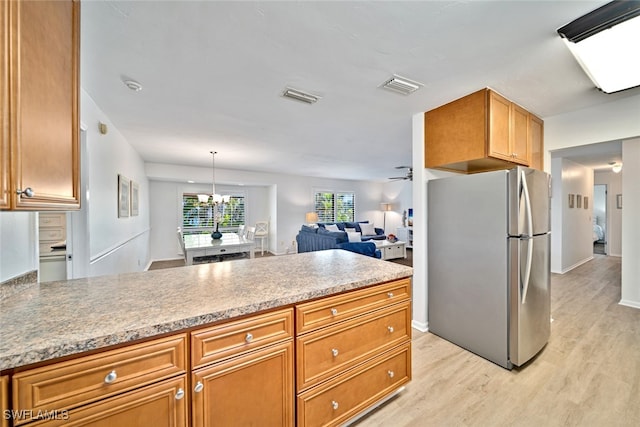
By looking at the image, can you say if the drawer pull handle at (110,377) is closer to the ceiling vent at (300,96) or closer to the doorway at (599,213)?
the ceiling vent at (300,96)

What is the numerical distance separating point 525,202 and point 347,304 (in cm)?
175

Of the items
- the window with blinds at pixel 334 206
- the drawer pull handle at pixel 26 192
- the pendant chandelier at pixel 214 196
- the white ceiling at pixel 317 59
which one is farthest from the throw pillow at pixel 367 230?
the drawer pull handle at pixel 26 192

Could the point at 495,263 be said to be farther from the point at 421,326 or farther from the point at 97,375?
the point at 97,375

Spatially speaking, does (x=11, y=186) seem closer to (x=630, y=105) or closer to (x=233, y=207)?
(x=630, y=105)

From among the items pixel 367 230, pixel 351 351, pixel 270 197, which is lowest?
pixel 351 351

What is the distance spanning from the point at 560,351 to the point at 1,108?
390 centimetres

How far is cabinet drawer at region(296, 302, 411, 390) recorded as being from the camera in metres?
1.27

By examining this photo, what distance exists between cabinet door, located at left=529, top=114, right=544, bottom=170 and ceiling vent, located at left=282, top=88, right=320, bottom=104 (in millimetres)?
2399

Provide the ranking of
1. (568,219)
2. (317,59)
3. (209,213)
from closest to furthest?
(317,59)
(568,219)
(209,213)

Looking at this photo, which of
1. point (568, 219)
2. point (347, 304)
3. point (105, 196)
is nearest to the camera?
point (347, 304)

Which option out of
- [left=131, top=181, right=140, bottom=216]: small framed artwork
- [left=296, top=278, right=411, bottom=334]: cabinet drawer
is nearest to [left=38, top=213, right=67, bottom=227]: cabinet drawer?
[left=131, top=181, right=140, bottom=216]: small framed artwork

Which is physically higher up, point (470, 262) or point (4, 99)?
point (4, 99)

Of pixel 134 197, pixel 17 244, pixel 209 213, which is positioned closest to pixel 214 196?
pixel 134 197

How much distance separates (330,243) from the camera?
5.19 meters
